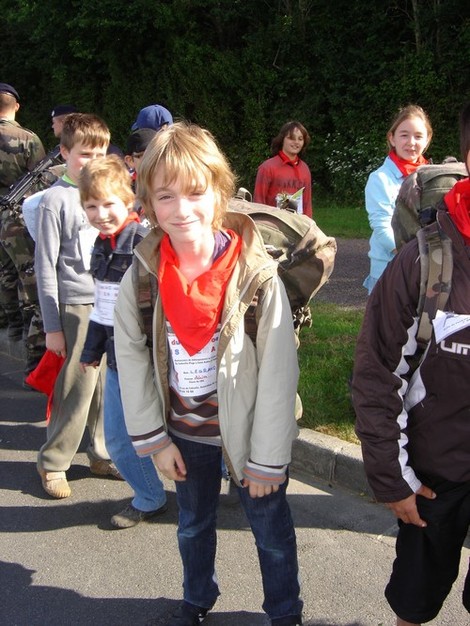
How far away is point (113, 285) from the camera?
3232 mm

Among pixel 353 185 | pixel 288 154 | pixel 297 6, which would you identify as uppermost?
pixel 297 6

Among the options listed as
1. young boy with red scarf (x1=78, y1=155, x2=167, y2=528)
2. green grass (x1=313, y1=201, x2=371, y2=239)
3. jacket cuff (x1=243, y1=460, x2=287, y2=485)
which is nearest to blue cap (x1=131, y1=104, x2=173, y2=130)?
young boy with red scarf (x1=78, y1=155, x2=167, y2=528)

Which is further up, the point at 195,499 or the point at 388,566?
the point at 195,499

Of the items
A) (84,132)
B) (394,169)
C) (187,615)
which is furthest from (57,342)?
(394,169)

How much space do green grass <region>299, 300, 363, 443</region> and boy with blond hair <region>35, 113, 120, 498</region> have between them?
1377mm

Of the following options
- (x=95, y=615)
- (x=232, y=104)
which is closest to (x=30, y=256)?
(x=95, y=615)

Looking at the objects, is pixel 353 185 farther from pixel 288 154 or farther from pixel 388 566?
pixel 388 566

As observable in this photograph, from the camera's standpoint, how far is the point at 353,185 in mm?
15844

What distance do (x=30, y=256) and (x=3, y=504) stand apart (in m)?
2.46

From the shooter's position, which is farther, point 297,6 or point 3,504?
point 297,6

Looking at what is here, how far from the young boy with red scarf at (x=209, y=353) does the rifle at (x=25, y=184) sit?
142 inches

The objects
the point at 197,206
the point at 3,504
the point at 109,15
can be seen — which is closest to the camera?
the point at 197,206

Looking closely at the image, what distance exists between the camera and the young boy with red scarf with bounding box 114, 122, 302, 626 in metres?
2.29

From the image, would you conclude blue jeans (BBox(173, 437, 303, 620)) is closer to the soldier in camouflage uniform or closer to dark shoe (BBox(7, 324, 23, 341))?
the soldier in camouflage uniform
